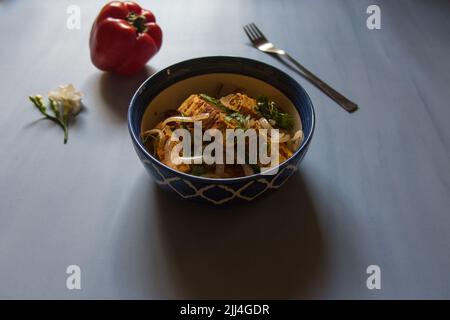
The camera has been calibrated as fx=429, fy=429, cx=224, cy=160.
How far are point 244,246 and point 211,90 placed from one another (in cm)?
36

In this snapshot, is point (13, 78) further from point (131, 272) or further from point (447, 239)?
point (447, 239)

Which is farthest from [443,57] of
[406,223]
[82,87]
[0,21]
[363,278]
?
[0,21]

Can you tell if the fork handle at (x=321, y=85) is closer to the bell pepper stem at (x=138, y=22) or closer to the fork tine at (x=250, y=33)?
the fork tine at (x=250, y=33)

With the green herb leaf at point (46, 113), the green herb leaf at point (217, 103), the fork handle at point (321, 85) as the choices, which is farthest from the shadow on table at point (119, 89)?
the fork handle at point (321, 85)

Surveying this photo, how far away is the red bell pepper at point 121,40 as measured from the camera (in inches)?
41.9

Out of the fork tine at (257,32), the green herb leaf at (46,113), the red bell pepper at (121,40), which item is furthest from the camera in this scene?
the fork tine at (257,32)

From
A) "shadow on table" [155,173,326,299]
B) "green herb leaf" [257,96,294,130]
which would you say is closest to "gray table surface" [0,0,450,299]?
"shadow on table" [155,173,326,299]

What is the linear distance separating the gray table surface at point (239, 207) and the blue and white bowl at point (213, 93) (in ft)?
0.29

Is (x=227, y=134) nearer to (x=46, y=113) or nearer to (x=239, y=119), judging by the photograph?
(x=239, y=119)

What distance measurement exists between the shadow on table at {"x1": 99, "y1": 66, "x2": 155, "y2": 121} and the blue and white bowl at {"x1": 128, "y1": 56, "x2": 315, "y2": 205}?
0.17 metres

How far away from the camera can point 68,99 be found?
992 millimetres

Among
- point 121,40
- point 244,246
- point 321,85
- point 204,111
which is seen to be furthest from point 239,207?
point 121,40

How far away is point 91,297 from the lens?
0.70 meters

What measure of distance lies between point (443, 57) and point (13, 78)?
1.14m
